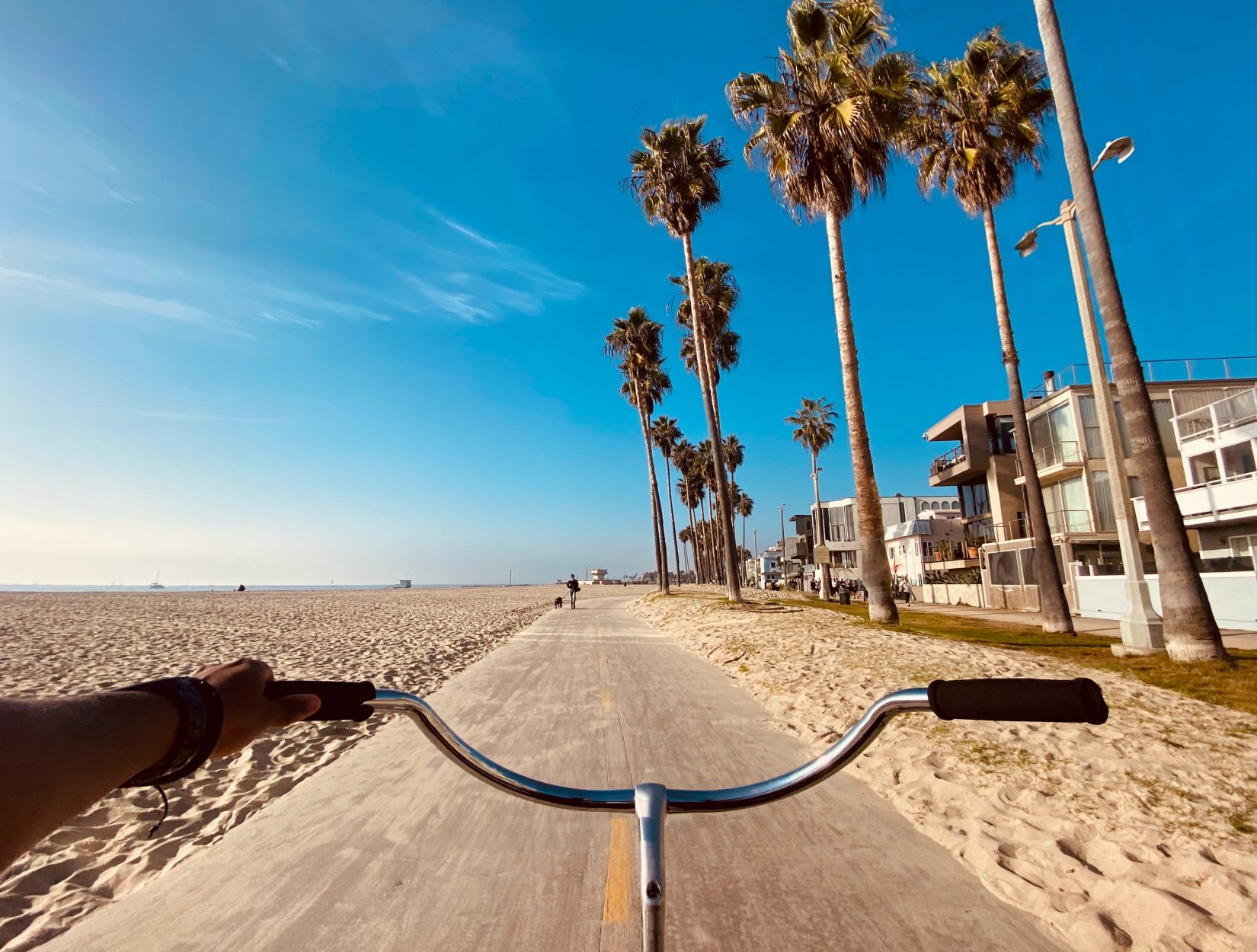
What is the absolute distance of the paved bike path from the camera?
3.51 metres

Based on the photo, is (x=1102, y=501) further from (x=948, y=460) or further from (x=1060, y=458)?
(x=948, y=460)

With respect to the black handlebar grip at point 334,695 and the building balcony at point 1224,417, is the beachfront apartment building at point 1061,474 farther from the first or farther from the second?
the black handlebar grip at point 334,695

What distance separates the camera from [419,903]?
12.7 ft

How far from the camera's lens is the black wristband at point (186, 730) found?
4.63 feet

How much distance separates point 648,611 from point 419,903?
28241mm

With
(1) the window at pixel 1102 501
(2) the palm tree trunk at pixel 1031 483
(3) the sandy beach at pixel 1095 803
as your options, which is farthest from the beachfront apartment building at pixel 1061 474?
(3) the sandy beach at pixel 1095 803

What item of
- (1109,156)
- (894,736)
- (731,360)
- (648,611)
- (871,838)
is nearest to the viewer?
(871,838)

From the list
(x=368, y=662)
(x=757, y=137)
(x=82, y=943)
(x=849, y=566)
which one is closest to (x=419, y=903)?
(x=82, y=943)

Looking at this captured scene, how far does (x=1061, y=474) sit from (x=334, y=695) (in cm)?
3370

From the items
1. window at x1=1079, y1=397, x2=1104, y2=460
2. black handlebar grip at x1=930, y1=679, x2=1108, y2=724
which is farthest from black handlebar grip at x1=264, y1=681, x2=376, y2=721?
window at x1=1079, y1=397, x2=1104, y2=460

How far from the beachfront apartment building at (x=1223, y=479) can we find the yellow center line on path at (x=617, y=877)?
71.6 feet

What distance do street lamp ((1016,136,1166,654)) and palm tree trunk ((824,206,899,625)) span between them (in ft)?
16.7

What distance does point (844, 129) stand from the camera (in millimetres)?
18312

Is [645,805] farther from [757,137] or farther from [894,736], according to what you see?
[757,137]
